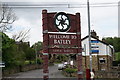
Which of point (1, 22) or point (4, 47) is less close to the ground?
point (1, 22)

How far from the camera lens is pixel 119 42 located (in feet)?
298

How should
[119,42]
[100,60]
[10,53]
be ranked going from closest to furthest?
1. [10,53]
2. [100,60]
3. [119,42]

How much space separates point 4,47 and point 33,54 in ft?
122

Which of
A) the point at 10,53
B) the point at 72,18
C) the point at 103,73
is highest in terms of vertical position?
the point at 72,18

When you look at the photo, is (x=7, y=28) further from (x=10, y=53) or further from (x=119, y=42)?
(x=119, y=42)

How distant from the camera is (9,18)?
36.5 m

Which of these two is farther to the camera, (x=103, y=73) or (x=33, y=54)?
(x=33, y=54)

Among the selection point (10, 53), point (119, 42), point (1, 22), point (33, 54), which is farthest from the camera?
point (119, 42)

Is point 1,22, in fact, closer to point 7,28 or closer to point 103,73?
point 7,28

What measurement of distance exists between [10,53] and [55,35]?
77.9ft

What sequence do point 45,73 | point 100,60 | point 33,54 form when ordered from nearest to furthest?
point 45,73
point 100,60
point 33,54

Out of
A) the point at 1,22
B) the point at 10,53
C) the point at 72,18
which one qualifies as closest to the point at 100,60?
the point at 10,53

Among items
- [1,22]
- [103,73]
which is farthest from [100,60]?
[1,22]

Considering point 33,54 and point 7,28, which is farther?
point 33,54
